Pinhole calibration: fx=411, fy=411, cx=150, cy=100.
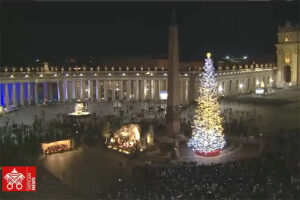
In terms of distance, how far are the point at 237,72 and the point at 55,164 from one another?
46202 millimetres

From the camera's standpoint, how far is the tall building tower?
6981 cm

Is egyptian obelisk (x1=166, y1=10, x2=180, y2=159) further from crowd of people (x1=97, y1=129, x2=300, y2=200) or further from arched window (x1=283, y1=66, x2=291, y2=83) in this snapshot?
arched window (x1=283, y1=66, x2=291, y2=83)

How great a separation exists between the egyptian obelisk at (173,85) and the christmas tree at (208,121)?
2874 millimetres

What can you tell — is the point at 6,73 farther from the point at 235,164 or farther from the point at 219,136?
the point at 235,164

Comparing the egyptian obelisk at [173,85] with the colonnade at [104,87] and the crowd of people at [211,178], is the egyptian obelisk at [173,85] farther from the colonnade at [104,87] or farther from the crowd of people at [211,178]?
the colonnade at [104,87]

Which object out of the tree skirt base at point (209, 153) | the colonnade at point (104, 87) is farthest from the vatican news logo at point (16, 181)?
the colonnade at point (104, 87)

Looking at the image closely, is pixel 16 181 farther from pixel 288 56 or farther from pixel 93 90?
pixel 288 56

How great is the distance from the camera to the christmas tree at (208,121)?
2731 cm

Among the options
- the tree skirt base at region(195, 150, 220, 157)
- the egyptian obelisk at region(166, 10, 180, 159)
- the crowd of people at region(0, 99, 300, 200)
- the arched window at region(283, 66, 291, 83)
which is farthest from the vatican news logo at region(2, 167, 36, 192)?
the arched window at region(283, 66, 291, 83)

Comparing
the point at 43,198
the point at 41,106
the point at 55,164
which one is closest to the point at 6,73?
the point at 41,106

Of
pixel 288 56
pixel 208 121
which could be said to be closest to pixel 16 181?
pixel 208 121

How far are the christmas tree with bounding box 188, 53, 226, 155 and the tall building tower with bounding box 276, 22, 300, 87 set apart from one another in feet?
153

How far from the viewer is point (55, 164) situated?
87.2ft

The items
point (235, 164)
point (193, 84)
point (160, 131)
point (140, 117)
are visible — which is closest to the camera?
point (235, 164)
